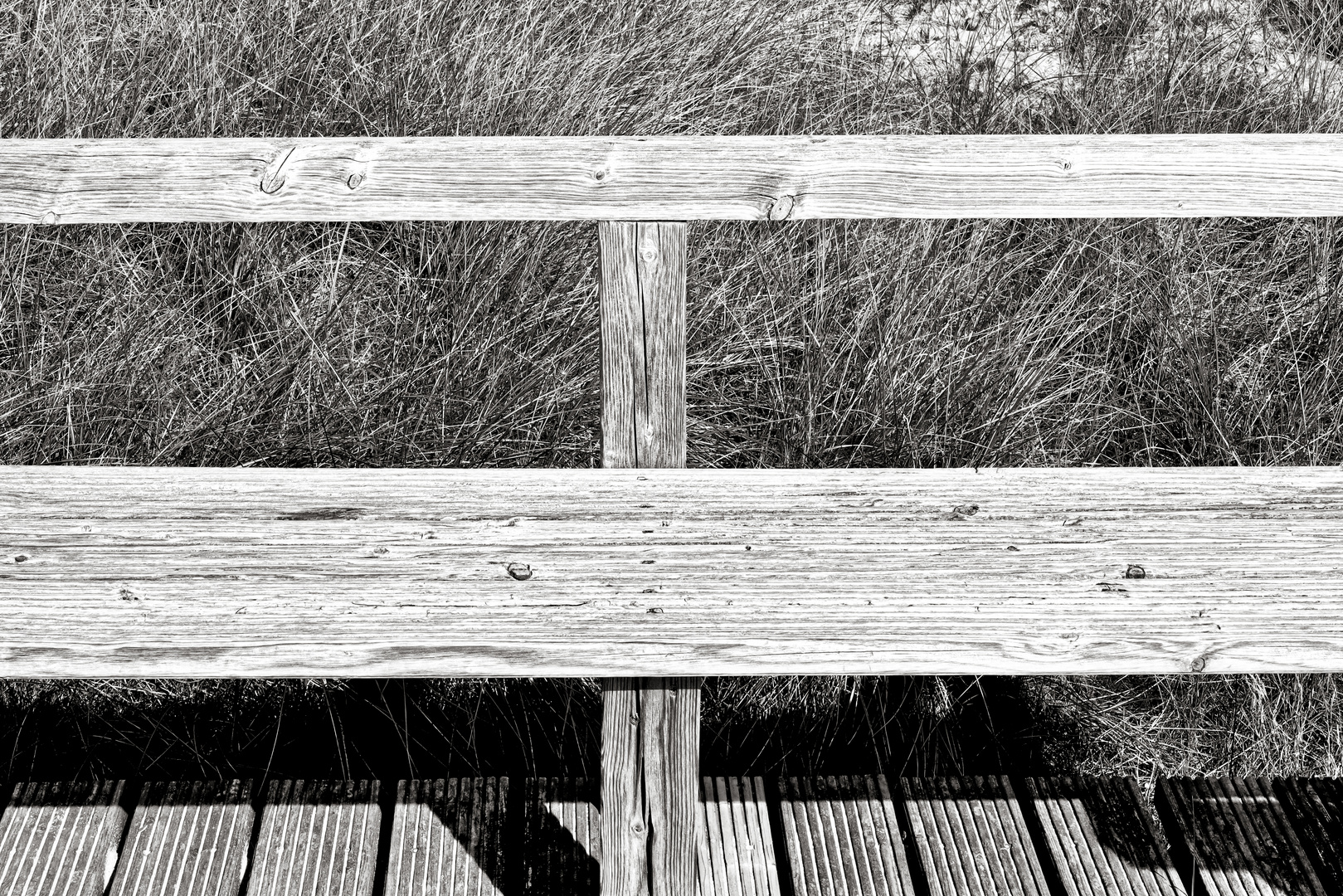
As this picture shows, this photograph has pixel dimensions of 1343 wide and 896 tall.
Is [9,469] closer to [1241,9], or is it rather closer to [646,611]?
[646,611]

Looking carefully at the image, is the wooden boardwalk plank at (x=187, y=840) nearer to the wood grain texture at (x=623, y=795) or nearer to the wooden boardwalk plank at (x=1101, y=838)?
the wood grain texture at (x=623, y=795)

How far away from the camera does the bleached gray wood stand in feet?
4.44

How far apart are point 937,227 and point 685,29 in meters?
1.26

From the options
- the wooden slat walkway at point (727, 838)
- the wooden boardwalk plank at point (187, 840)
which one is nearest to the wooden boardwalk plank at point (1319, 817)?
the wooden slat walkway at point (727, 838)

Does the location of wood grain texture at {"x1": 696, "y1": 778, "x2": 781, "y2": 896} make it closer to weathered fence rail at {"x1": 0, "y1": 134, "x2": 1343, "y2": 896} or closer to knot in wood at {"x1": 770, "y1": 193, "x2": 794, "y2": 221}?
weathered fence rail at {"x1": 0, "y1": 134, "x2": 1343, "y2": 896}

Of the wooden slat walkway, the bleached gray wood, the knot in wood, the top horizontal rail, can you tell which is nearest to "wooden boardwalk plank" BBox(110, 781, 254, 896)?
the wooden slat walkway

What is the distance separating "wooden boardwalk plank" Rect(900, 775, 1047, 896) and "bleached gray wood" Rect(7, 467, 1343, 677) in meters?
0.61

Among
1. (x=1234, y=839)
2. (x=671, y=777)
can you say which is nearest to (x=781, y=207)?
(x=671, y=777)

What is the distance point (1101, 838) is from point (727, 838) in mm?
588

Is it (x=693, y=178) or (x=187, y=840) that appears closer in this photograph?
(x=693, y=178)

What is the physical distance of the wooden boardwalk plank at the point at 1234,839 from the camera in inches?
74.1

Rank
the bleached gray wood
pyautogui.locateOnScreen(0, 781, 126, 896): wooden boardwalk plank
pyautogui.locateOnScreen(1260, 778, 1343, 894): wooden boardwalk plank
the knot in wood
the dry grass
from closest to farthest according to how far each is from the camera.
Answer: the bleached gray wood < the knot in wood < pyautogui.locateOnScreen(0, 781, 126, 896): wooden boardwalk plank < pyautogui.locateOnScreen(1260, 778, 1343, 894): wooden boardwalk plank < the dry grass

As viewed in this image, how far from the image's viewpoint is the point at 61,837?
6.15 feet

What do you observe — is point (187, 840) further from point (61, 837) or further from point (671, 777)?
point (671, 777)
